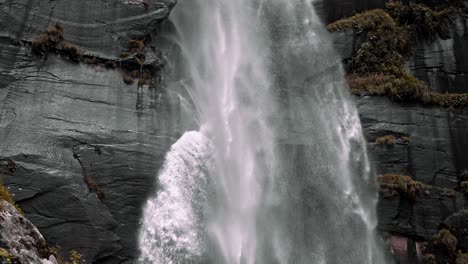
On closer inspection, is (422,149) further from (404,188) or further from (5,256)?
(5,256)

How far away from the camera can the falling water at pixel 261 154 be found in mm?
12383

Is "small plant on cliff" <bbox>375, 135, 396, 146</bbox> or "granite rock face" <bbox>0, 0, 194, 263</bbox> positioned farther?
"small plant on cliff" <bbox>375, 135, 396, 146</bbox>

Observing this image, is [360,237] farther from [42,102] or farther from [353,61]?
[42,102]

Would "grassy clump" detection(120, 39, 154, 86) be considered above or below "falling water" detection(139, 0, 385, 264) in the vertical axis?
above

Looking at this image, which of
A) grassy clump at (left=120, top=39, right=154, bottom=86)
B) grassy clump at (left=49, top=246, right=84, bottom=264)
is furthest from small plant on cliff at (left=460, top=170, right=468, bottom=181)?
grassy clump at (left=49, top=246, right=84, bottom=264)

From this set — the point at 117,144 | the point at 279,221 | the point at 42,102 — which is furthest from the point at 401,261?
the point at 42,102

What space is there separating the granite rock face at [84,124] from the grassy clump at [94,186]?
9 cm

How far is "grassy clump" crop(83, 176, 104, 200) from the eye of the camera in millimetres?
11539

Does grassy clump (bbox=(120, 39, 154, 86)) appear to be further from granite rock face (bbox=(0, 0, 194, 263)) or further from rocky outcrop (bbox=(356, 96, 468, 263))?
rocky outcrop (bbox=(356, 96, 468, 263))

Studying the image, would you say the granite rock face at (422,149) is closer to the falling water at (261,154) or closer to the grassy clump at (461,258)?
the grassy clump at (461,258)

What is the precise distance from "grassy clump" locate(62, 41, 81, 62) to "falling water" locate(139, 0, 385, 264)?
2967 mm

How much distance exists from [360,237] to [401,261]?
1.35 meters

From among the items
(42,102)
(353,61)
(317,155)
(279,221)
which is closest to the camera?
(42,102)

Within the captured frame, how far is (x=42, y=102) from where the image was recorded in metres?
12.2
